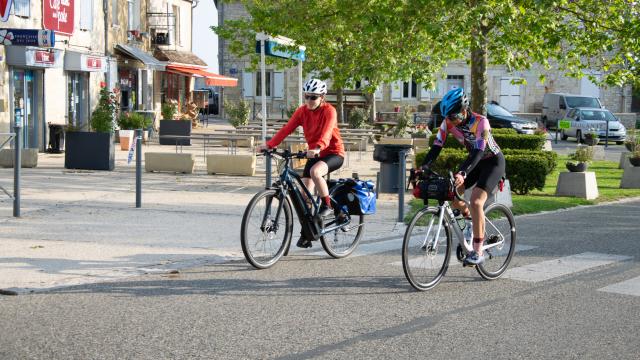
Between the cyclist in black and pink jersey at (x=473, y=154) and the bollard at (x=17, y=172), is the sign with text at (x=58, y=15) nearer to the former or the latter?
the bollard at (x=17, y=172)

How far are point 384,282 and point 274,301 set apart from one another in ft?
4.24

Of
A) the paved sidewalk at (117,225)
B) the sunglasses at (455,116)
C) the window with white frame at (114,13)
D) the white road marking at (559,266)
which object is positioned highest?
the window with white frame at (114,13)

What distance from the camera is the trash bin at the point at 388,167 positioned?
627 inches

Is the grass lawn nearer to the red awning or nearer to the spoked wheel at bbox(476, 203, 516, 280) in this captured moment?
the spoked wheel at bbox(476, 203, 516, 280)

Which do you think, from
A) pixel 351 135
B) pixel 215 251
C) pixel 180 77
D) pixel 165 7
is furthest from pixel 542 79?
pixel 180 77

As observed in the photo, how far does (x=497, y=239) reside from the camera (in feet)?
29.4

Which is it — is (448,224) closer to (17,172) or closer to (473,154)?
(473,154)

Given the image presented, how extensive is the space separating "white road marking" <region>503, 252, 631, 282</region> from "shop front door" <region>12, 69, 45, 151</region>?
1847 centimetres

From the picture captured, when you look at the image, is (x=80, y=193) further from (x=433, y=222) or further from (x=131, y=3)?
(x=131, y=3)

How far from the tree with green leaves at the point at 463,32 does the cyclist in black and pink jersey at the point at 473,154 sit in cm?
1091

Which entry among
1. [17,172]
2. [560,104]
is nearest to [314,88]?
[17,172]

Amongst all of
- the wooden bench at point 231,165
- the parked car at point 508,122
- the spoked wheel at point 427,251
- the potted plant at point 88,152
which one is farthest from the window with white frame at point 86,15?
the spoked wheel at point 427,251

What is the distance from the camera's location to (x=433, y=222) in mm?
8156

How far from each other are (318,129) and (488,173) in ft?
5.63
